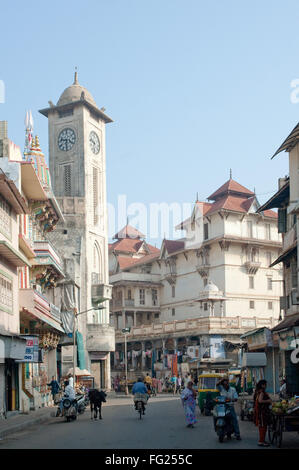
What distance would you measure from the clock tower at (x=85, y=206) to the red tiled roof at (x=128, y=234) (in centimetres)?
2768

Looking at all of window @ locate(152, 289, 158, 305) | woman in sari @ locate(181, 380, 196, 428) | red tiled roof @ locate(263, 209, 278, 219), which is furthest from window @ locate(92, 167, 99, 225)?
woman in sari @ locate(181, 380, 196, 428)

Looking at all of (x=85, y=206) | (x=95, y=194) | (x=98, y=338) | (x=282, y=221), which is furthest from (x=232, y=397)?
(x=95, y=194)

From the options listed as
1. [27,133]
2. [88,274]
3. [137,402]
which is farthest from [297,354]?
[88,274]

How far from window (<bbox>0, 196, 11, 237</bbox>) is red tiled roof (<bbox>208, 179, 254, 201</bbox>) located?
5037cm

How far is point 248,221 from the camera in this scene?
3000 inches

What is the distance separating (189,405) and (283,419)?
753cm

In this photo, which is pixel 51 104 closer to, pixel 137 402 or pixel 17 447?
pixel 137 402

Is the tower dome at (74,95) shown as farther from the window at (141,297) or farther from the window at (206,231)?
the window at (141,297)

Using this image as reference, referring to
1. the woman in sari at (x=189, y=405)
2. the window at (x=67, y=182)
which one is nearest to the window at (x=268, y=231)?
the window at (x=67, y=182)

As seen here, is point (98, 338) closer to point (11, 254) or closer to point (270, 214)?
point (270, 214)

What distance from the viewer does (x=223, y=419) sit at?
16938 millimetres

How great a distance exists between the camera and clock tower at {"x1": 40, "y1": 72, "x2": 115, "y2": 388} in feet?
221

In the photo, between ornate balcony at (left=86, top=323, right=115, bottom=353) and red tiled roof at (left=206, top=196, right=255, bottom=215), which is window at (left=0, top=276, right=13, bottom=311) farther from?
red tiled roof at (left=206, top=196, right=255, bottom=215)
